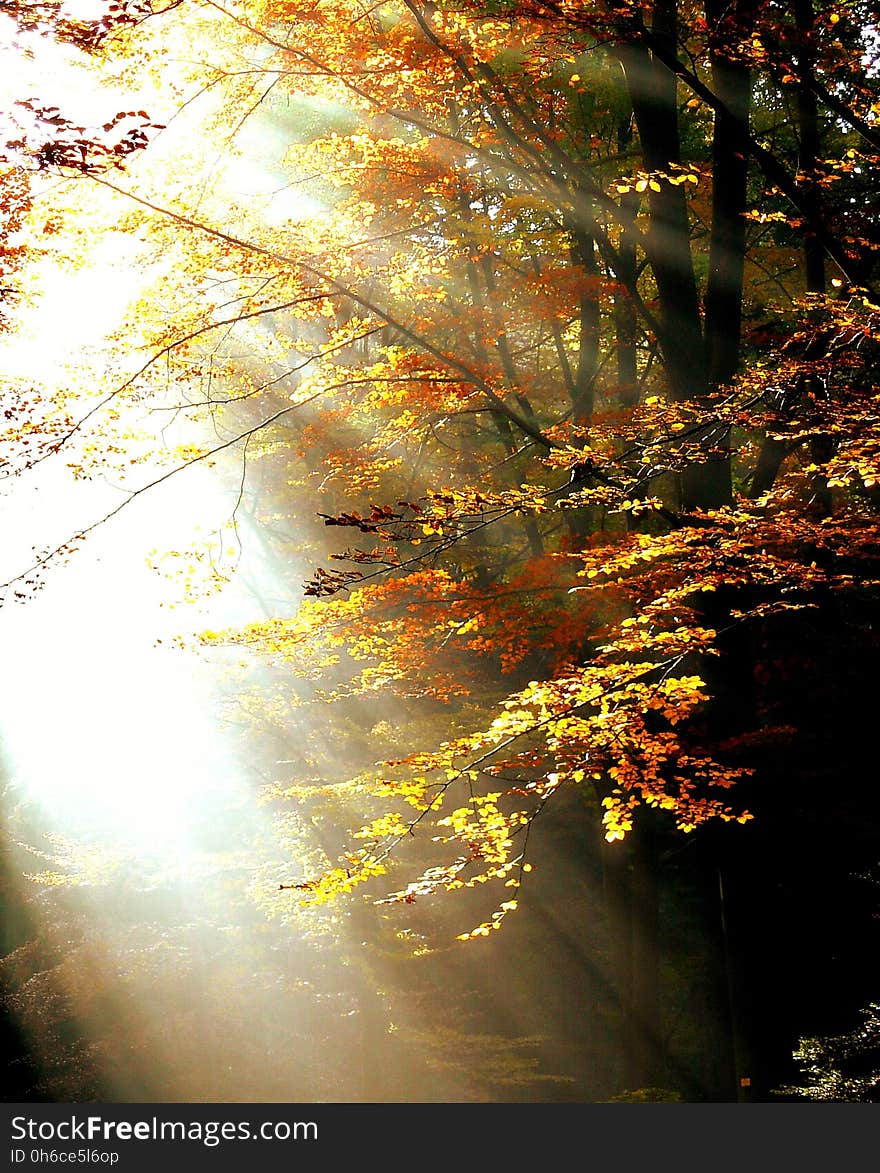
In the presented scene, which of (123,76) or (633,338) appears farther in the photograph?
(633,338)

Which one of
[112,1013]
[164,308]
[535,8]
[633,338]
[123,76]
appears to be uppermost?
[633,338]

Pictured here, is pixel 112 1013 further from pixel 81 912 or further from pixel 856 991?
pixel 856 991

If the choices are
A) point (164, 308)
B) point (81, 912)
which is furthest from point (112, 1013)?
point (164, 308)

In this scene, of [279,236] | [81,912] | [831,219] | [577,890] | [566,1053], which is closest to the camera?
[831,219]

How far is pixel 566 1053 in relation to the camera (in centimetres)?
1231

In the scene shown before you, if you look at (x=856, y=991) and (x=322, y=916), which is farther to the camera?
(x=322, y=916)

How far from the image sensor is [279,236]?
5637 mm

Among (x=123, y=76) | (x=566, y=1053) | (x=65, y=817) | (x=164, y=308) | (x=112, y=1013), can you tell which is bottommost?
(x=566, y=1053)

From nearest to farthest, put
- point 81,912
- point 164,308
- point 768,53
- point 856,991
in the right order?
point 768,53, point 164,308, point 856,991, point 81,912

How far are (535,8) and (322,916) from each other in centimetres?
1159

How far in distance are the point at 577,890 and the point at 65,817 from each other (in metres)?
9.34

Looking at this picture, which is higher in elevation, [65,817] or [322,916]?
[65,817]

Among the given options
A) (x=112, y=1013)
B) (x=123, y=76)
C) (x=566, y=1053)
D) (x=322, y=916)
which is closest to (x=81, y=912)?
(x=112, y=1013)

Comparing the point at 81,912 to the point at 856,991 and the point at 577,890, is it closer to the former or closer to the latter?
the point at 577,890
